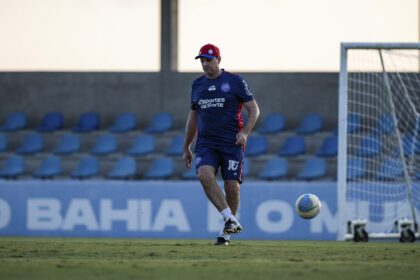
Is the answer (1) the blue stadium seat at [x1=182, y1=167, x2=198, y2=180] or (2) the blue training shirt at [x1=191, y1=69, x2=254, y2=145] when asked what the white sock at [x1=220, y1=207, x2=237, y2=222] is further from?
(1) the blue stadium seat at [x1=182, y1=167, x2=198, y2=180]

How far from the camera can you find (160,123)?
17500 millimetres

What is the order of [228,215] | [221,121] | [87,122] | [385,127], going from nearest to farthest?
[228,215] → [221,121] → [385,127] → [87,122]

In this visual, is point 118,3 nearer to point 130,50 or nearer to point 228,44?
point 130,50

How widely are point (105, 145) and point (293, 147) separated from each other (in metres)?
4.25

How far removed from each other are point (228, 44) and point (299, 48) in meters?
1.69

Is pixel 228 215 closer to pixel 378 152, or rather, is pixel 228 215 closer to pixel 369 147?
pixel 378 152

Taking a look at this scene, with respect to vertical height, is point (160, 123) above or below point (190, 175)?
above

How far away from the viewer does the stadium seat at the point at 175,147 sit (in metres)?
16.6

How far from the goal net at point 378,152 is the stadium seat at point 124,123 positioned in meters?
5.16

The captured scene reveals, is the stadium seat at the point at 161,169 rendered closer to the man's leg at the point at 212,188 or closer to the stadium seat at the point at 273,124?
the stadium seat at the point at 273,124

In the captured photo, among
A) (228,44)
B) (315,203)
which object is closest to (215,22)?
(228,44)

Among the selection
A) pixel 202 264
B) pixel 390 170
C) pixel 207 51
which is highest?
pixel 207 51

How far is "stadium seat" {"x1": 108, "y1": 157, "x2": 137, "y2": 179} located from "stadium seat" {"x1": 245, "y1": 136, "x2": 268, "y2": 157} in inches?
97.7

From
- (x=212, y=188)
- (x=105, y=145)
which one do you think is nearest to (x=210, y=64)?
(x=212, y=188)
